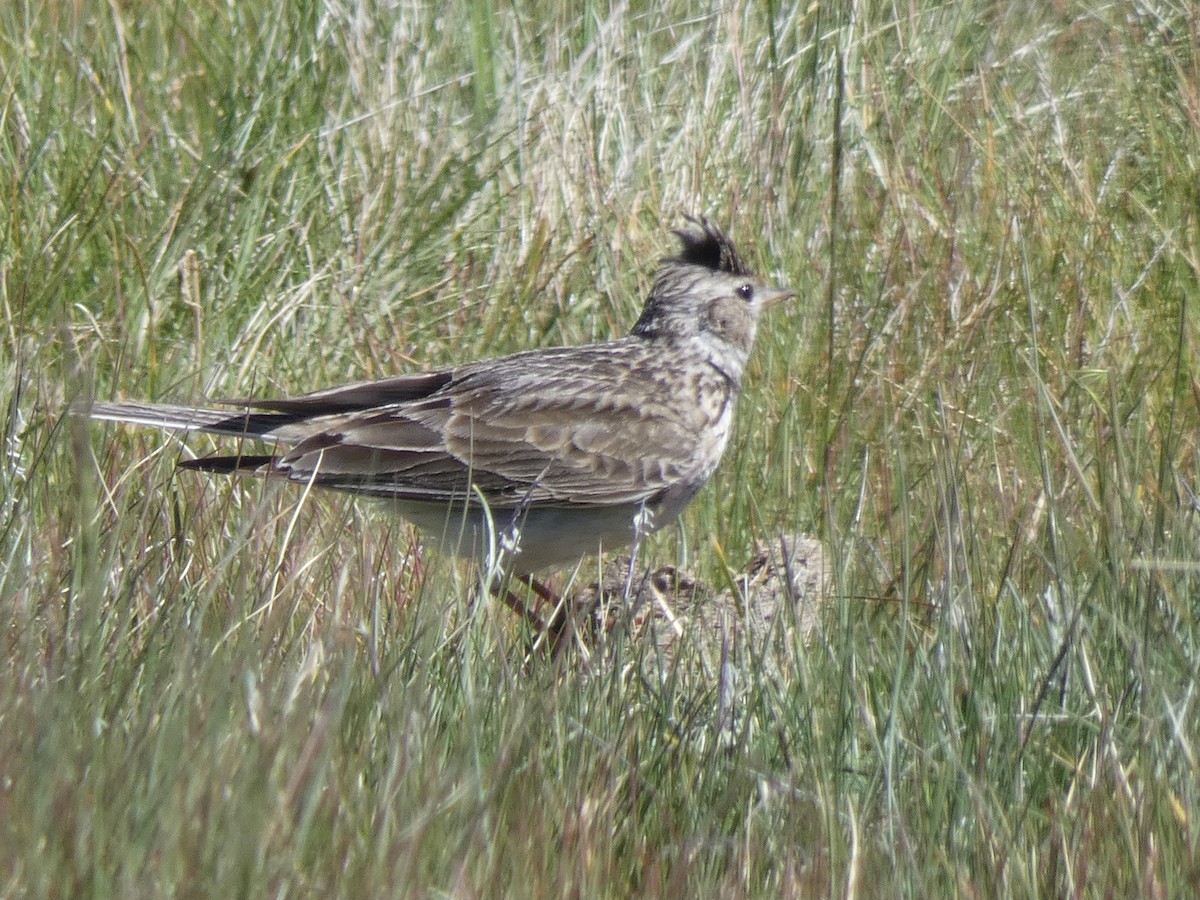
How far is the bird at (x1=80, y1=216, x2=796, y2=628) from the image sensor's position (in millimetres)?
5383

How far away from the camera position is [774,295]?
6.12 meters

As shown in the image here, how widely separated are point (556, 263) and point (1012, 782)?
4058mm

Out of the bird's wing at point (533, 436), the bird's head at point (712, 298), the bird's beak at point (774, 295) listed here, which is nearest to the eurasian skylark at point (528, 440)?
the bird's wing at point (533, 436)

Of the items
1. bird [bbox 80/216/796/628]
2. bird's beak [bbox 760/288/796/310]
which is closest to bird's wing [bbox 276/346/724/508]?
bird [bbox 80/216/796/628]

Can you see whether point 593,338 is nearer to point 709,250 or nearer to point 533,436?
point 709,250

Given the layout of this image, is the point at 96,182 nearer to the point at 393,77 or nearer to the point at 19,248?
the point at 19,248

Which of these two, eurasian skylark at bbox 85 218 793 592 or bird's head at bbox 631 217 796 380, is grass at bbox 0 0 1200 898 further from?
bird's head at bbox 631 217 796 380

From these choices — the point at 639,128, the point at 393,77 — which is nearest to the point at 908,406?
the point at 639,128

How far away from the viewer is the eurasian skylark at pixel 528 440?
5.39m

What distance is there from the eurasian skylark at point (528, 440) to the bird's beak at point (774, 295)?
306 millimetres

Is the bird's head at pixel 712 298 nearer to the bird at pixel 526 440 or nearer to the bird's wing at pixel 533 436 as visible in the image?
the bird at pixel 526 440

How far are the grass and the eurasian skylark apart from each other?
0.19 m

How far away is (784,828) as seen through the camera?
304 cm

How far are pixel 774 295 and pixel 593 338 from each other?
1.15 metres
